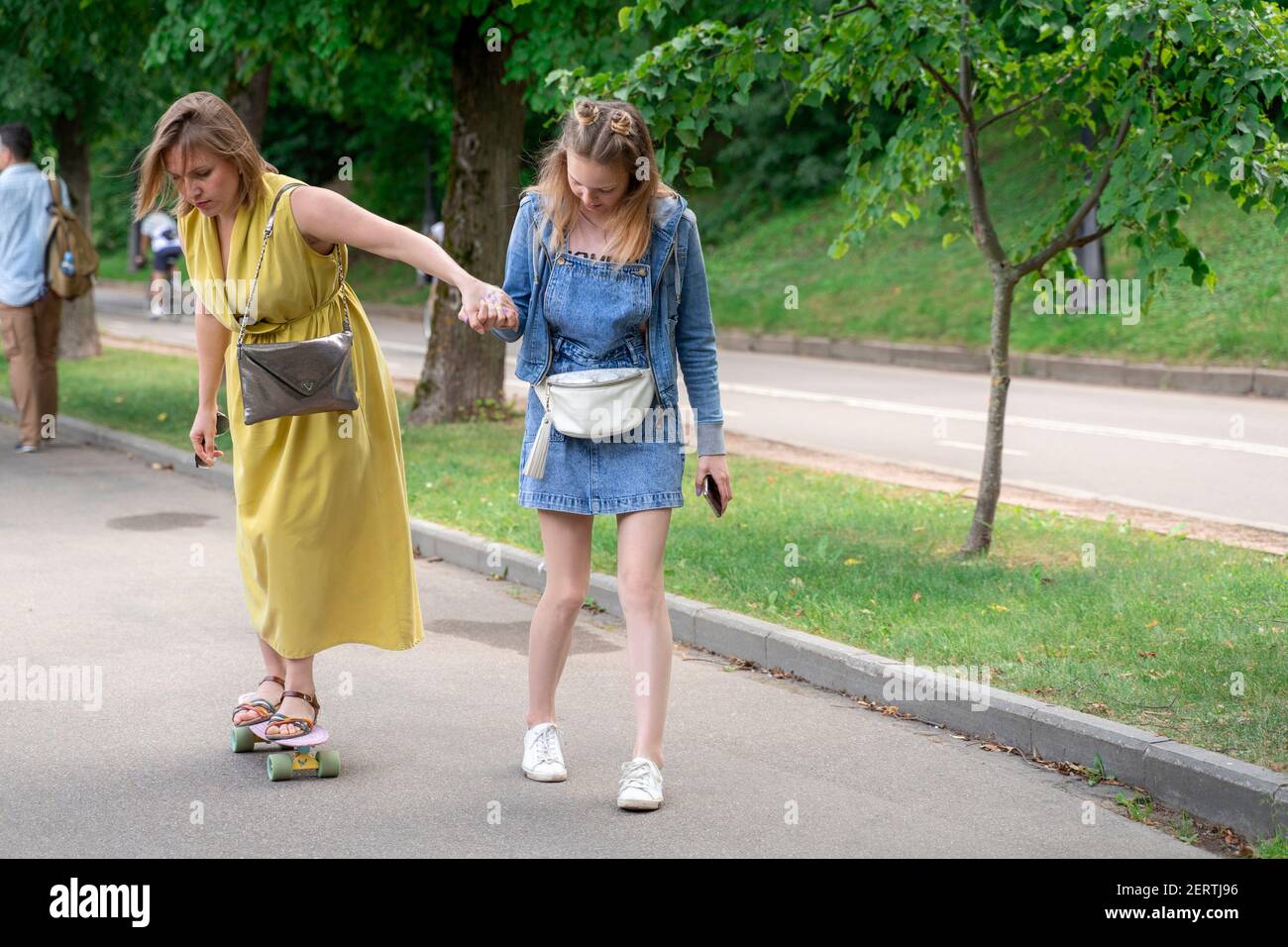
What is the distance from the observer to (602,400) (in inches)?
181

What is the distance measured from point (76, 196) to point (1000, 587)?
15.1 m

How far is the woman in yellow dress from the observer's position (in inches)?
185

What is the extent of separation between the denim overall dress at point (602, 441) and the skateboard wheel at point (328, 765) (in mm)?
987

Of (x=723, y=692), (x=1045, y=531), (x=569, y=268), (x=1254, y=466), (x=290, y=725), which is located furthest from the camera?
(x=1254, y=466)

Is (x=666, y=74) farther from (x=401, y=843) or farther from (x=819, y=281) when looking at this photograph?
(x=819, y=281)

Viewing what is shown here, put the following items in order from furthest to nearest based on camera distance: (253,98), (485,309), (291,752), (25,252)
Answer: (253,98) < (25,252) < (291,752) < (485,309)

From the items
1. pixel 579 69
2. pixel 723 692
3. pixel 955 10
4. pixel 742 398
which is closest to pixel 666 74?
pixel 579 69

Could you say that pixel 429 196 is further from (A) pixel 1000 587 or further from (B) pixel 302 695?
(B) pixel 302 695

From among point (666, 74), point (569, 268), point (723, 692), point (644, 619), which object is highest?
point (666, 74)

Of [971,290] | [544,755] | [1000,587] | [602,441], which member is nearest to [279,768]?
[544,755]

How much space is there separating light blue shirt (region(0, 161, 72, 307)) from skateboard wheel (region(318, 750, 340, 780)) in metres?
7.54

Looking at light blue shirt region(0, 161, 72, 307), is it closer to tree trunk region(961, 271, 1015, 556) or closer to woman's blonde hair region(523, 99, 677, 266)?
tree trunk region(961, 271, 1015, 556)

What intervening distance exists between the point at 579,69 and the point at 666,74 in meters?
0.64

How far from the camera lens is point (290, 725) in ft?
16.4
